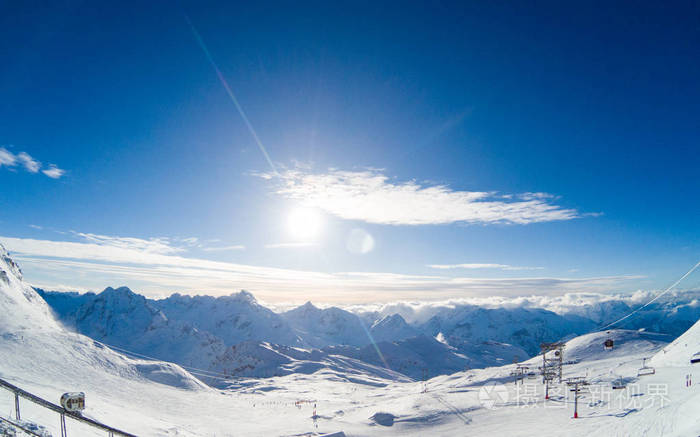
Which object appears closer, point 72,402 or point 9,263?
point 72,402

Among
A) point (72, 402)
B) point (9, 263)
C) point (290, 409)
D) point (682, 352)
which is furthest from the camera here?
point (9, 263)

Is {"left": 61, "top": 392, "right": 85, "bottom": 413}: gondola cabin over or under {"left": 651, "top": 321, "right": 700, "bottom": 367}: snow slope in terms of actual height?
over

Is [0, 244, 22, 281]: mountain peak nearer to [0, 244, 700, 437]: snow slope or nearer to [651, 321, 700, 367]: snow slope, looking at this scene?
[0, 244, 700, 437]: snow slope

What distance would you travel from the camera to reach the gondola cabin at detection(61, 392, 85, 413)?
29.4 metres

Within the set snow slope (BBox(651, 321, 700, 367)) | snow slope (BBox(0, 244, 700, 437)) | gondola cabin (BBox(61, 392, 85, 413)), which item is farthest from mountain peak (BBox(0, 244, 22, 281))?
snow slope (BBox(651, 321, 700, 367))

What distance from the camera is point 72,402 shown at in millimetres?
29844

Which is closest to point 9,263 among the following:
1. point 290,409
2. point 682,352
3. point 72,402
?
point 290,409

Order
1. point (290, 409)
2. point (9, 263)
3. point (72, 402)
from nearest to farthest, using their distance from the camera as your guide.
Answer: point (72, 402) < point (290, 409) < point (9, 263)

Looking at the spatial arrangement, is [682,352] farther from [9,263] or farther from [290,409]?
[9,263]

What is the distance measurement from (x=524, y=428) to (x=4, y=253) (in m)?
214

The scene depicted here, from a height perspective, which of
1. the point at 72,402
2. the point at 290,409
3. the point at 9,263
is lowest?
the point at 290,409

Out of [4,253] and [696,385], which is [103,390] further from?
[4,253]

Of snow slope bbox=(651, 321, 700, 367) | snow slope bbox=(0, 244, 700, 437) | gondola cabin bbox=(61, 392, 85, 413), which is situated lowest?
snow slope bbox=(0, 244, 700, 437)

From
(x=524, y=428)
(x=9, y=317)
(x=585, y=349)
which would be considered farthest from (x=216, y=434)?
(x=585, y=349)
